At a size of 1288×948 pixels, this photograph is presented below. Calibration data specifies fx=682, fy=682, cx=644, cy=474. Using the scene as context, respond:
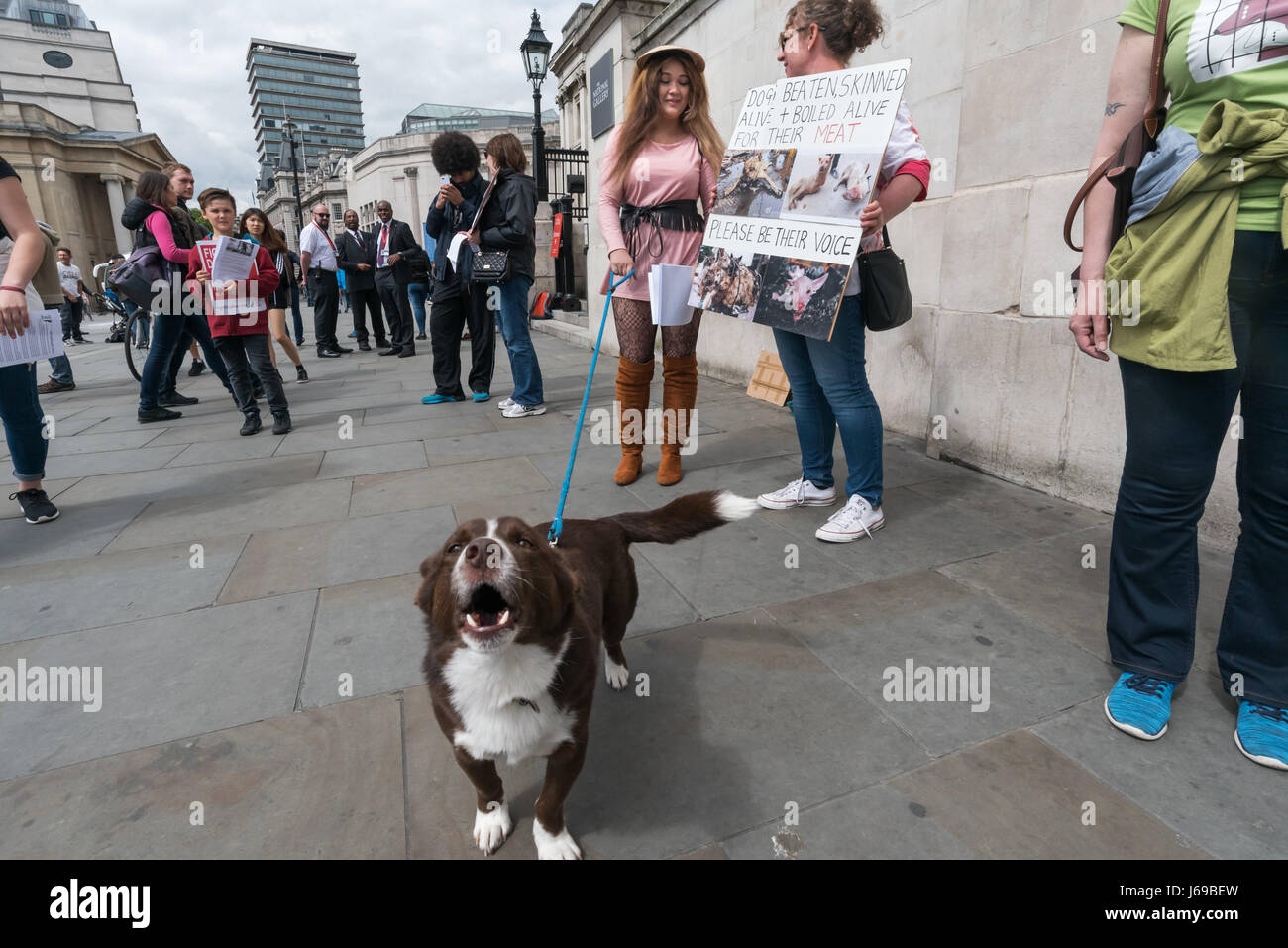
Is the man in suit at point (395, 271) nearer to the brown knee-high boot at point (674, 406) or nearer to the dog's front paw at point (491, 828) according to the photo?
the brown knee-high boot at point (674, 406)

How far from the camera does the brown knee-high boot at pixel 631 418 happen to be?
4.44m

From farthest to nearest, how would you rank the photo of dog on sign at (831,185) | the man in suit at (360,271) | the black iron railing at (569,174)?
the black iron railing at (569,174) → the man in suit at (360,271) → the photo of dog on sign at (831,185)

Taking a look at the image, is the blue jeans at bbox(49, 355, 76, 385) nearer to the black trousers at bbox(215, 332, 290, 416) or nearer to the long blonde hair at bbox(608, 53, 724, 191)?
the black trousers at bbox(215, 332, 290, 416)

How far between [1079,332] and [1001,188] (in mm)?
2457

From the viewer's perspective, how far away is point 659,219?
163 inches

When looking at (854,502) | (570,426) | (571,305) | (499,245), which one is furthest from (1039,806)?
(571,305)

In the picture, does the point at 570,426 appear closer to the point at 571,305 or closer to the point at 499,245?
the point at 499,245

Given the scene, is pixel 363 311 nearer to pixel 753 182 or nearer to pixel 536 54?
pixel 536 54

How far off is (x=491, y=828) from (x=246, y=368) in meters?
6.04

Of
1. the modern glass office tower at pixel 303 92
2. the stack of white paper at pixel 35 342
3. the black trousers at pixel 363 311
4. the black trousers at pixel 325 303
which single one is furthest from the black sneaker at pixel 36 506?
the modern glass office tower at pixel 303 92

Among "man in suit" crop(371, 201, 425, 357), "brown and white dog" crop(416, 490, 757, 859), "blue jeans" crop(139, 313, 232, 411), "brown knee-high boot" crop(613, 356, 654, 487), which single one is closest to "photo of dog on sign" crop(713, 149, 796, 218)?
"brown knee-high boot" crop(613, 356, 654, 487)

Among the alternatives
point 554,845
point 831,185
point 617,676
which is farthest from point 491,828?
point 831,185

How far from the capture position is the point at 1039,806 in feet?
5.98

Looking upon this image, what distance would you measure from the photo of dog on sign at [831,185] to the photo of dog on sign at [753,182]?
82mm
